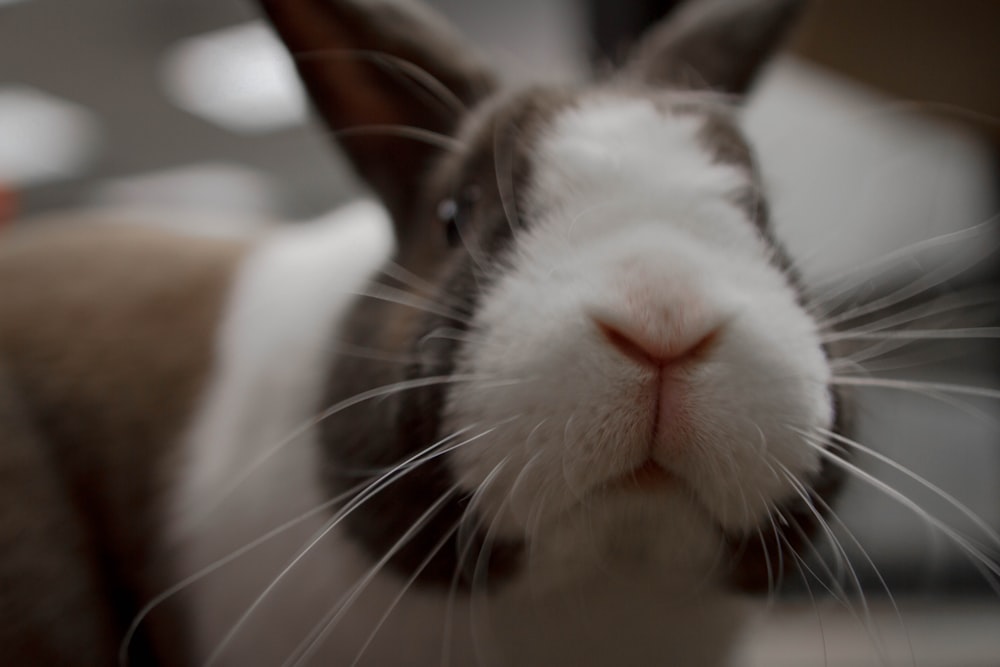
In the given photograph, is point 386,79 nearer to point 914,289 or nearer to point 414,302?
point 414,302

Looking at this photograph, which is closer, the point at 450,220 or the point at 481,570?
the point at 481,570

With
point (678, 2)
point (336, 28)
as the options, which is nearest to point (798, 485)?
point (336, 28)

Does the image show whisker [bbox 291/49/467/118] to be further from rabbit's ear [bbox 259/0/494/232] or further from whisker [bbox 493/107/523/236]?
whisker [bbox 493/107/523/236]

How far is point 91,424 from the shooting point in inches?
38.5

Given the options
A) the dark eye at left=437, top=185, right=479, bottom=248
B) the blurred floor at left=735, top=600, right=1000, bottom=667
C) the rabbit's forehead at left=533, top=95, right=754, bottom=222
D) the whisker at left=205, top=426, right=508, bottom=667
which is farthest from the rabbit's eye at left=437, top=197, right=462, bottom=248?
the blurred floor at left=735, top=600, right=1000, bottom=667

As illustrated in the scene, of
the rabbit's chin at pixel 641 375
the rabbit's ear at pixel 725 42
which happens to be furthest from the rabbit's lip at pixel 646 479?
the rabbit's ear at pixel 725 42

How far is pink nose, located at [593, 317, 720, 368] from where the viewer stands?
54cm

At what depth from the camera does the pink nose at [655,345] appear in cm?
54

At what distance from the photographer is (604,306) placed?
21.5 inches

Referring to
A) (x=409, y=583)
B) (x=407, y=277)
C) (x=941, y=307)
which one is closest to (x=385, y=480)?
(x=409, y=583)

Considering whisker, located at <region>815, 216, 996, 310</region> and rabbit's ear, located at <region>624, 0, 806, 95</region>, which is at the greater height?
rabbit's ear, located at <region>624, 0, 806, 95</region>

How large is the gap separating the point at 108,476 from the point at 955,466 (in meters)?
1.05

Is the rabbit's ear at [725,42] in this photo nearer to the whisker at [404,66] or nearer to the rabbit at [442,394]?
the rabbit at [442,394]

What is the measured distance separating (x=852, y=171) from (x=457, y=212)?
0.56m
